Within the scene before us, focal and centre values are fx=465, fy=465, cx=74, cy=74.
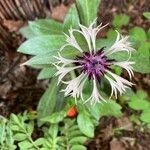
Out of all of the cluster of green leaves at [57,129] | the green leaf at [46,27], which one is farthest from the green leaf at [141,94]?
the green leaf at [46,27]

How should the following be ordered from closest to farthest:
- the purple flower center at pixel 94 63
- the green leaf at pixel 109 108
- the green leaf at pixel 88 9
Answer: the purple flower center at pixel 94 63, the green leaf at pixel 88 9, the green leaf at pixel 109 108

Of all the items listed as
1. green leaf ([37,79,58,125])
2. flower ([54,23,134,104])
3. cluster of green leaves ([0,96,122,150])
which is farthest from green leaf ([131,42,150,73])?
green leaf ([37,79,58,125])

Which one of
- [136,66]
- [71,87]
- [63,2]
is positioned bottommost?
[71,87]

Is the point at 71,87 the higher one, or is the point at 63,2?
the point at 63,2

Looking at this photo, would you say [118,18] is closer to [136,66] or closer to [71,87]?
[136,66]

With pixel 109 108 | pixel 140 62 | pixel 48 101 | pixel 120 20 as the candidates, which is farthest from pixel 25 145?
pixel 120 20

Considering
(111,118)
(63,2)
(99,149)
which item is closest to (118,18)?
(63,2)

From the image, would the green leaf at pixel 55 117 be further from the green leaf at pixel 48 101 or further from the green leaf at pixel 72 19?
the green leaf at pixel 72 19

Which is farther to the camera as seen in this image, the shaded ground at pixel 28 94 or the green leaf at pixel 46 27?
the shaded ground at pixel 28 94

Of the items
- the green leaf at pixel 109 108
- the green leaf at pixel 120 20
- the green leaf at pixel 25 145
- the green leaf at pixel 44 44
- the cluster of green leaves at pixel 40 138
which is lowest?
the green leaf at pixel 25 145
